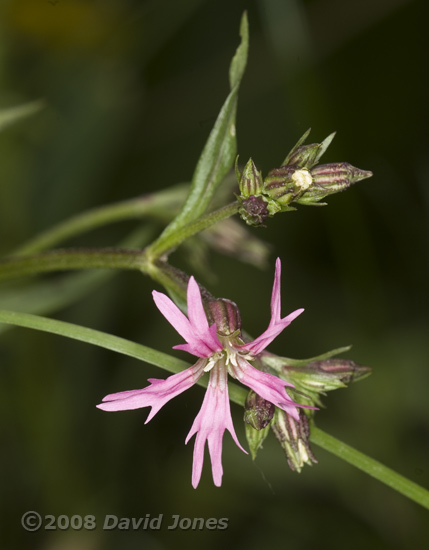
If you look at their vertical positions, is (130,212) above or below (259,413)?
above

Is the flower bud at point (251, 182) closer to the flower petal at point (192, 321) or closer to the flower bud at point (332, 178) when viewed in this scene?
the flower bud at point (332, 178)

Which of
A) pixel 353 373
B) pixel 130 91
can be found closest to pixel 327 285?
pixel 130 91

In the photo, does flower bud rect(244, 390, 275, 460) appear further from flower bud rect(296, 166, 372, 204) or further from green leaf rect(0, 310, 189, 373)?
flower bud rect(296, 166, 372, 204)

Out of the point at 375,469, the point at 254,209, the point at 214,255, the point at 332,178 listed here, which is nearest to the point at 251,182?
the point at 254,209

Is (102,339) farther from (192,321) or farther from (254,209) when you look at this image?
(254,209)

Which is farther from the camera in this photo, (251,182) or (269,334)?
(251,182)

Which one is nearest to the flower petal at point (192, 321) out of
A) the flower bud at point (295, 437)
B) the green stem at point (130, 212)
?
the flower bud at point (295, 437)
